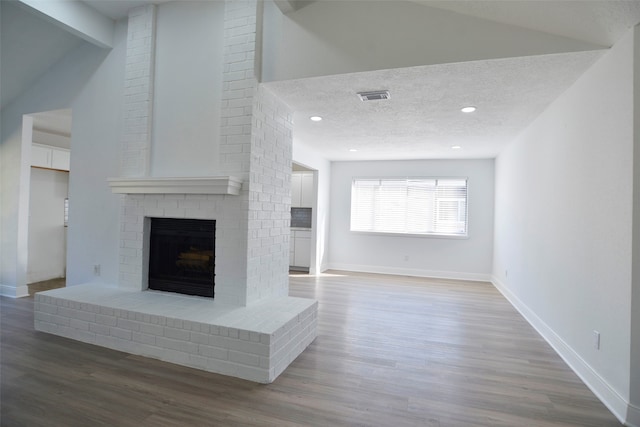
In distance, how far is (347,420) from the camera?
77.7 inches

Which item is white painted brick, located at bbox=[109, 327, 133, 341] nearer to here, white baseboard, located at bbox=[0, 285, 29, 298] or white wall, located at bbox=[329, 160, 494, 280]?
white baseboard, located at bbox=[0, 285, 29, 298]

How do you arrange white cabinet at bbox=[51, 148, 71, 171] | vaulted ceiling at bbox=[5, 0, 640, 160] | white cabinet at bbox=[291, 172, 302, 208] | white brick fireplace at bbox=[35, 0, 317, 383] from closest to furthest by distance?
vaulted ceiling at bbox=[5, 0, 640, 160]
white brick fireplace at bbox=[35, 0, 317, 383]
white cabinet at bbox=[51, 148, 71, 171]
white cabinet at bbox=[291, 172, 302, 208]

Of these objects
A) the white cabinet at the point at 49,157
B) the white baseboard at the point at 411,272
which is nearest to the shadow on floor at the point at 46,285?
the white cabinet at the point at 49,157

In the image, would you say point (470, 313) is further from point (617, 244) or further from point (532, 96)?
point (532, 96)

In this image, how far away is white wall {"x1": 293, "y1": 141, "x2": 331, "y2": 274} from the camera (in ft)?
21.3

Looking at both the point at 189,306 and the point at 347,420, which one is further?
the point at 189,306

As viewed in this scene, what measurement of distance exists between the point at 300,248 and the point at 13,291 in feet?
15.2

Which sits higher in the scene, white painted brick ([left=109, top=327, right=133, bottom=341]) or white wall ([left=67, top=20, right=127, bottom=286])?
white wall ([left=67, top=20, right=127, bottom=286])

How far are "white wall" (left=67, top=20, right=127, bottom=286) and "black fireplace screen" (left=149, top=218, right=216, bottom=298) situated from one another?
1.70 ft

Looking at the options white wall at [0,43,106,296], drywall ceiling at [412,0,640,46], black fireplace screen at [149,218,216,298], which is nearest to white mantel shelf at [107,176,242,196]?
black fireplace screen at [149,218,216,298]

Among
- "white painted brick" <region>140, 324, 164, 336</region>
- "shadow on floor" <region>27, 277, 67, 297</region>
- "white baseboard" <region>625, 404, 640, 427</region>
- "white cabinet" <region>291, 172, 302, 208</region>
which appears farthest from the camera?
"white cabinet" <region>291, 172, 302, 208</region>

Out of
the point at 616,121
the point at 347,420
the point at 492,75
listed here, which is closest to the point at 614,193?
the point at 616,121

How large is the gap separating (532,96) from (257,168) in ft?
9.07

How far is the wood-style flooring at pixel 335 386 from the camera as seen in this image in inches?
78.5
